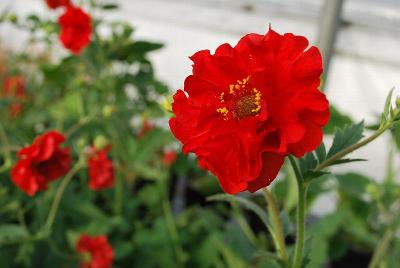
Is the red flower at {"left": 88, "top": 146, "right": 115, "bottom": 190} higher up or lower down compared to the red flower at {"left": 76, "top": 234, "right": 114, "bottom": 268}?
higher up

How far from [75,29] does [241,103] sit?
616mm

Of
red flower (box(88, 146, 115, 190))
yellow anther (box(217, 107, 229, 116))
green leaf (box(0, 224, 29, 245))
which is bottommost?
green leaf (box(0, 224, 29, 245))

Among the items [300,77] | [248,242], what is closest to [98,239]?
[248,242]

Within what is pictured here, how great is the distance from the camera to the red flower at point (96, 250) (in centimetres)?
102

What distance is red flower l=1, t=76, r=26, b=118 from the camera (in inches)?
57.1

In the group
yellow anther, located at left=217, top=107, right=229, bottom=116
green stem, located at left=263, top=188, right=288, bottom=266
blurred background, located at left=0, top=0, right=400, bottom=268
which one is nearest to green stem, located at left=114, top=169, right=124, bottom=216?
blurred background, located at left=0, top=0, right=400, bottom=268

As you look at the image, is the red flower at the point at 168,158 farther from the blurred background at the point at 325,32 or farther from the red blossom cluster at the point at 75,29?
the red blossom cluster at the point at 75,29

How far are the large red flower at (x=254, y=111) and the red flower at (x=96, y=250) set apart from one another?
1.93 feet

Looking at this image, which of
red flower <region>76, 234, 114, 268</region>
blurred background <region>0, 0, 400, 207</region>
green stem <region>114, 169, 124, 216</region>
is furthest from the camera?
blurred background <region>0, 0, 400, 207</region>

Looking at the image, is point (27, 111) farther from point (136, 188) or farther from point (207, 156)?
point (207, 156)

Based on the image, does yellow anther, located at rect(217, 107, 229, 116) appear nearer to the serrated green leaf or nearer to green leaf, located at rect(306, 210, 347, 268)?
the serrated green leaf

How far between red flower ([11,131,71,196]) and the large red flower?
0.35 metres

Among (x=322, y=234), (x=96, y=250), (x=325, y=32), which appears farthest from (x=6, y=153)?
(x=325, y=32)

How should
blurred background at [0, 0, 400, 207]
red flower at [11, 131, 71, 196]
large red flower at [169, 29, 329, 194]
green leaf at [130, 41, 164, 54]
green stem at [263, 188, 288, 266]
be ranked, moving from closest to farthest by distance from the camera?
1. large red flower at [169, 29, 329, 194]
2. green stem at [263, 188, 288, 266]
3. red flower at [11, 131, 71, 196]
4. green leaf at [130, 41, 164, 54]
5. blurred background at [0, 0, 400, 207]
